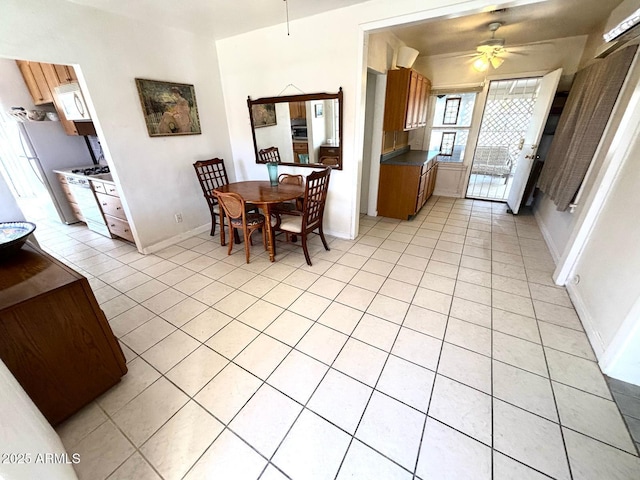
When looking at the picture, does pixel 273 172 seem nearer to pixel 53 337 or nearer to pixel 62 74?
pixel 53 337

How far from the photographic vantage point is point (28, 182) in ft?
15.8

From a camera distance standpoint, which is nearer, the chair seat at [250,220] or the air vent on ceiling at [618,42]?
the air vent on ceiling at [618,42]

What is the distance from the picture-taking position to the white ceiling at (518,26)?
2.63 meters

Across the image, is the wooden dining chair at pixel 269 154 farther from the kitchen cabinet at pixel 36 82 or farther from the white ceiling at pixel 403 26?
the kitchen cabinet at pixel 36 82

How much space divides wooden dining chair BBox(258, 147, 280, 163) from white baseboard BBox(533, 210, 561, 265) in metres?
3.52

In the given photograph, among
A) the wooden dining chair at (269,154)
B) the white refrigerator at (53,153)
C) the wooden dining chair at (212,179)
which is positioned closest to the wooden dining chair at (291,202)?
the wooden dining chair at (269,154)

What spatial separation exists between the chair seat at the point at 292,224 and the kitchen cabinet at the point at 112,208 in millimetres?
1898

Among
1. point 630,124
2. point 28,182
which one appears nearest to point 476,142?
point 630,124

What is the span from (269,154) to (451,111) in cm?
367

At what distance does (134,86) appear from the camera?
2691 mm

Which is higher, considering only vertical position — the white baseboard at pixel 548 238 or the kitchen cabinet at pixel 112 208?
the kitchen cabinet at pixel 112 208

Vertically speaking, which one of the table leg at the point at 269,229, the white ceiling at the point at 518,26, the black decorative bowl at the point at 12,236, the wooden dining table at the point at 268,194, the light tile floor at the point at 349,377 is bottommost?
the light tile floor at the point at 349,377

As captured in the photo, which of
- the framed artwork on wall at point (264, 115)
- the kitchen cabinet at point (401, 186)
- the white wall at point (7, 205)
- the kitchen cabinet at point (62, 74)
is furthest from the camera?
the kitchen cabinet at point (401, 186)

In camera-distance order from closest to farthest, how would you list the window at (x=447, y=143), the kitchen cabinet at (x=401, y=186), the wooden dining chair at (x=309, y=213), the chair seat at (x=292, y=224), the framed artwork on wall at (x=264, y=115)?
the wooden dining chair at (x=309, y=213)
the chair seat at (x=292, y=224)
the framed artwork on wall at (x=264, y=115)
the kitchen cabinet at (x=401, y=186)
the window at (x=447, y=143)
